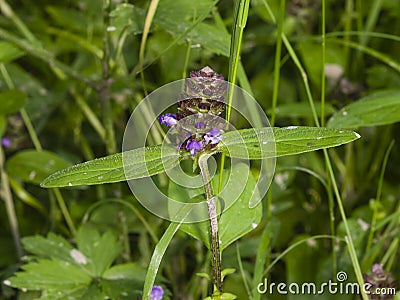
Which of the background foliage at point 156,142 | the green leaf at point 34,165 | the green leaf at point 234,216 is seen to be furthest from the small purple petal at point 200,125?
the green leaf at point 34,165

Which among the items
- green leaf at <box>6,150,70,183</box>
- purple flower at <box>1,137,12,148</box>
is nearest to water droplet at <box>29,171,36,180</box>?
green leaf at <box>6,150,70,183</box>

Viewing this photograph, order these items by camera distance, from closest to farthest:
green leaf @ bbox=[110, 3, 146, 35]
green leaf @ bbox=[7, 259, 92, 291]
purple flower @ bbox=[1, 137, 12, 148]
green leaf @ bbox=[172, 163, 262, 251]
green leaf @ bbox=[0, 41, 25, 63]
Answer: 1. green leaf @ bbox=[172, 163, 262, 251]
2. green leaf @ bbox=[7, 259, 92, 291]
3. green leaf @ bbox=[110, 3, 146, 35]
4. green leaf @ bbox=[0, 41, 25, 63]
5. purple flower @ bbox=[1, 137, 12, 148]

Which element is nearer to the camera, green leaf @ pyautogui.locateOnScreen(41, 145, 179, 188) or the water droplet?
green leaf @ pyautogui.locateOnScreen(41, 145, 179, 188)

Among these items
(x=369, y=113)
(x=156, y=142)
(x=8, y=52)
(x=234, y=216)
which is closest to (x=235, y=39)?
(x=234, y=216)

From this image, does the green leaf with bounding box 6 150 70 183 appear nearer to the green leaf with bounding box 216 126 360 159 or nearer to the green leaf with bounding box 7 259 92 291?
the green leaf with bounding box 7 259 92 291

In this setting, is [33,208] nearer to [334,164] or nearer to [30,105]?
[30,105]

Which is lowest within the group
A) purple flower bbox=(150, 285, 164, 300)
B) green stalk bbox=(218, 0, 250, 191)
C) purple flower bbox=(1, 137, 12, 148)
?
purple flower bbox=(150, 285, 164, 300)

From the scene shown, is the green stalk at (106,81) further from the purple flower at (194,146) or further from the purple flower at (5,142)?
the purple flower at (194,146)
